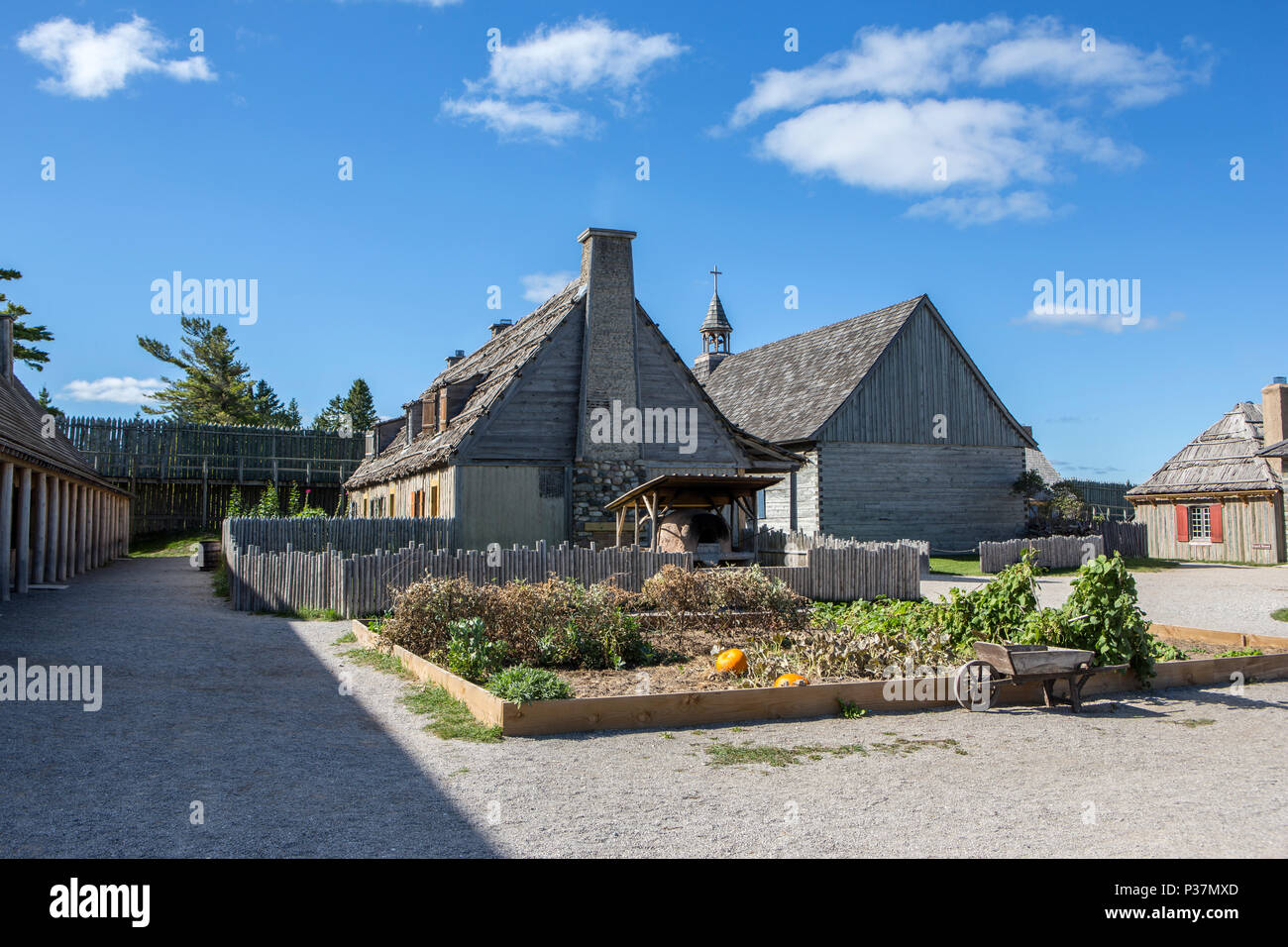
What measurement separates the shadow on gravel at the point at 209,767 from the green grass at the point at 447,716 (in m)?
0.51

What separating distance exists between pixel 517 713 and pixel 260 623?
9.48 metres

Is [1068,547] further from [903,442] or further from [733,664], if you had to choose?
[733,664]

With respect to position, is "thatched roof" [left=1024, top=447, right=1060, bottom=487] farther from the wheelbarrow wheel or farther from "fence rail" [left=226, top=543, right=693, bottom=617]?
the wheelbarrow wheel

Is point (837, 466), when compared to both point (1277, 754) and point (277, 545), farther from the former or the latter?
point (1277, 754)

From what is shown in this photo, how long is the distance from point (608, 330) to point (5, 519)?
14.2 m

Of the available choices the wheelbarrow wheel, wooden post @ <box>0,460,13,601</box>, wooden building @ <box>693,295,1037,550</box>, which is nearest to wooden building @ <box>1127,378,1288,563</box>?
wooden building @ <box>693,295,1037,550</box>

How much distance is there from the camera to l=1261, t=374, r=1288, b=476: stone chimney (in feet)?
110

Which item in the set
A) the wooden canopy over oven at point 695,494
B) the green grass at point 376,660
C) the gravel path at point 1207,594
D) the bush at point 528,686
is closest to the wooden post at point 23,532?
the green grass at point 376,660

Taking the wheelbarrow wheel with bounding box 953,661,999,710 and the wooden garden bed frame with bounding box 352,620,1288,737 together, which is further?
the wheelbarrow wheel with bounding box 953,661,999,710

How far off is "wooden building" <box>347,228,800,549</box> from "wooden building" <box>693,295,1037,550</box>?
637cm

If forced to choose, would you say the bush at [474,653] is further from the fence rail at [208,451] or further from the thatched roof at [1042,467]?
the thatched roof at [1042,467]

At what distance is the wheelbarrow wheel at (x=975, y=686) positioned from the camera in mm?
Answer: 9727

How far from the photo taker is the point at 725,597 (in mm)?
14562

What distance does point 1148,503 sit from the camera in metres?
38.5
